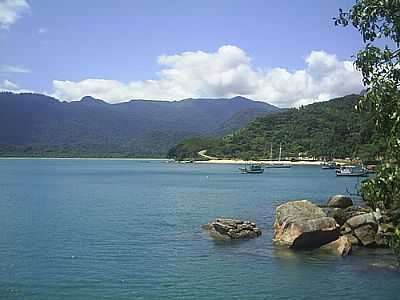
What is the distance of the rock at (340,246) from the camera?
31.4 metres

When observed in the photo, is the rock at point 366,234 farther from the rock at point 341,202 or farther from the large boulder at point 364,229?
the rock at point 341,202

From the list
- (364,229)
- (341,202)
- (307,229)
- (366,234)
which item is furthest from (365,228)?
(341,202)

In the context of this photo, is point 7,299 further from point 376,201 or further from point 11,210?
point 11,210

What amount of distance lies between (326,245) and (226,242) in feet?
24.4

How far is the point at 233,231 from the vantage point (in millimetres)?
37906

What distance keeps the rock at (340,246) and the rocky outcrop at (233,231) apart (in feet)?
23.6

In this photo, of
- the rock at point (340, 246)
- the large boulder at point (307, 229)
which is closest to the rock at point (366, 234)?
the rock at point (340, 246)

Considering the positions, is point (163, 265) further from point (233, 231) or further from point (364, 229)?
point (364, 229)

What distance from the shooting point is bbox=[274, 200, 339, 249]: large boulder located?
3222cm

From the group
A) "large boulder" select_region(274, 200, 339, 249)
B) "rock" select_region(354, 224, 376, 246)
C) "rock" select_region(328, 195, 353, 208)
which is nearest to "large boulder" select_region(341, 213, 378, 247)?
"rock" select_region(354, 224, 376, 246)

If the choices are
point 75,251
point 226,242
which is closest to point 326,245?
point 226,242

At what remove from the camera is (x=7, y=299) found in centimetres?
2239

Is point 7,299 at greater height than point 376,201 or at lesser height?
lesser

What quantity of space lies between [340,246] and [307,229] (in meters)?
2.33
